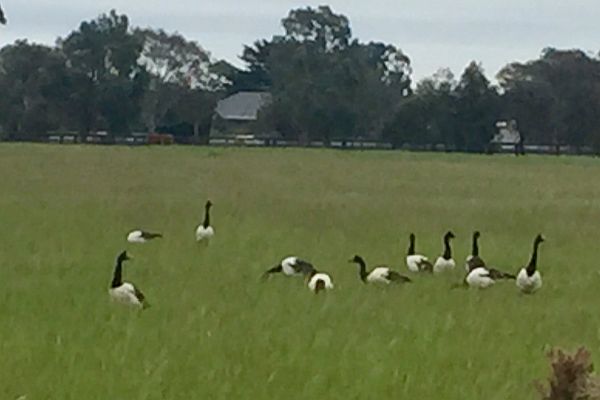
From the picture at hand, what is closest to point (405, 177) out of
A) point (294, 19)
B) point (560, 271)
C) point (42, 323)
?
point (560, 271)

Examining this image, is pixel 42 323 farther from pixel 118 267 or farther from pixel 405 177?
pixel 405 177

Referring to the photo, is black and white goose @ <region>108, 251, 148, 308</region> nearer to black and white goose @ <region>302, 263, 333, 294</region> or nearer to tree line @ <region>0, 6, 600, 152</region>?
black and white goose @ <region>302, 263, 333, 294</region>

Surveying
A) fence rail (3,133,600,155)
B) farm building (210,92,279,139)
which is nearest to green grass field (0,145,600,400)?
fence rail (3,133,600,155)

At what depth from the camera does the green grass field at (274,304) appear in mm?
8961

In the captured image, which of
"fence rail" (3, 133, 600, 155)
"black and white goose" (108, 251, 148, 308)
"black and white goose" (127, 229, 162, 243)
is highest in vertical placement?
"black and white goose" (108, 251, 148, 308)

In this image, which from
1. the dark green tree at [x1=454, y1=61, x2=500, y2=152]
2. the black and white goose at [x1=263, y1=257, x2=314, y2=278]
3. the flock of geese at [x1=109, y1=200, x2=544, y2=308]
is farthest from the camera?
the dark green tree at [x1=454, y1=61, x2=500, y2=152]

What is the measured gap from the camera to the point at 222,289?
13617mm

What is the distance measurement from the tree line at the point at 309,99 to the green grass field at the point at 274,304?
5619cm

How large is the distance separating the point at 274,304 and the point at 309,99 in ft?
246

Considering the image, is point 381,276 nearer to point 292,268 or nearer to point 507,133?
point 292,268

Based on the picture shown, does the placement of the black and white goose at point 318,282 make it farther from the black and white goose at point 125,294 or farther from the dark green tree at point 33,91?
the dark green tree at point 33,91

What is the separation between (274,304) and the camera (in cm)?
1247

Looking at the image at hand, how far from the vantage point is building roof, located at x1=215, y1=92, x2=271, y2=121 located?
10556 cm

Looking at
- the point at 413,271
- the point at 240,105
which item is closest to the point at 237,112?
the point at 240,105
